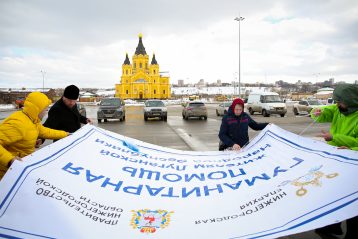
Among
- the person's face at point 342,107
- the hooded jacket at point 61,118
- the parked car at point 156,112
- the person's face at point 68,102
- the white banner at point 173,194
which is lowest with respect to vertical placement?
the parked car at point 156,112

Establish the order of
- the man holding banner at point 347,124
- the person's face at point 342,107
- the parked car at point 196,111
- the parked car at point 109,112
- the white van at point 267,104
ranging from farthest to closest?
1. the white van at point 267,104
2. the parked car at point 196,111
3. the parked car at point 109,112
4. the person's face at point 342,107
5. the man holding banner at point 347,124

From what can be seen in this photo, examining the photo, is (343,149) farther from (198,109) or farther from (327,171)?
(198,109)

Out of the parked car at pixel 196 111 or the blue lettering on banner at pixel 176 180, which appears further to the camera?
the parked car at pixel 196 111

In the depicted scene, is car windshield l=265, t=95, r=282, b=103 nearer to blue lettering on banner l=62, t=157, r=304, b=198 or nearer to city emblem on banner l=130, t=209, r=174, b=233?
blue lettering on banner l=62, t=157, r=304, b=198

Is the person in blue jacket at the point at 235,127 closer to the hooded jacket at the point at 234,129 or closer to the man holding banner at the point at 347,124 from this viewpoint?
the hooded jacket at the point at 234,129

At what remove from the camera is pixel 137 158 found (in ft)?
15.4

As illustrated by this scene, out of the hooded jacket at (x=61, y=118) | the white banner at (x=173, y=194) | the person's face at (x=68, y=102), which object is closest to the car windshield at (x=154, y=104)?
the hooded jacket at (x=61, y=118)

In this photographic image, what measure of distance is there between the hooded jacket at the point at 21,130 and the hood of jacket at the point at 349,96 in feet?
11.8

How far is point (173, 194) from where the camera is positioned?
3699 mm

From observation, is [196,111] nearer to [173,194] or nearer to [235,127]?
[235,127]

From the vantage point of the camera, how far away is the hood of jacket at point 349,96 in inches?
158

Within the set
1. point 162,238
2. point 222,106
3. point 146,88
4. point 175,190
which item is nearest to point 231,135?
point 175,190

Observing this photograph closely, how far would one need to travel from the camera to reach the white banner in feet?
9.87

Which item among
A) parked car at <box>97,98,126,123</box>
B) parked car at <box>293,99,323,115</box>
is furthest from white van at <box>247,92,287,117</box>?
parked car at <box>97,98,126,123</box>
